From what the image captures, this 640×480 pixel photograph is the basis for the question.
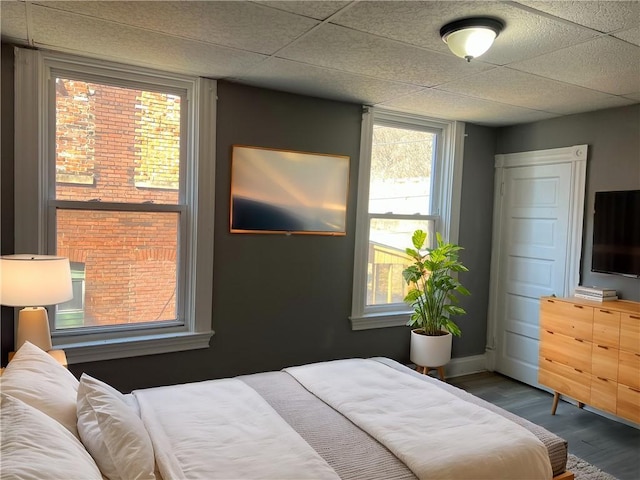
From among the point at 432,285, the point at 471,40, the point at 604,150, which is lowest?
the point at 432,285

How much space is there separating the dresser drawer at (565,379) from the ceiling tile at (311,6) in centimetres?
299

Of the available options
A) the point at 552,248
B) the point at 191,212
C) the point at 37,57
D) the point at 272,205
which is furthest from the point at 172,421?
the point at 552,248

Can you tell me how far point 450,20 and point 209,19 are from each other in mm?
1100

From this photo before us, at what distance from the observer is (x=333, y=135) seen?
3836 millimetres

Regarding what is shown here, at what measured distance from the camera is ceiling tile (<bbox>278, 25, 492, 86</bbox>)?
247 centimetres

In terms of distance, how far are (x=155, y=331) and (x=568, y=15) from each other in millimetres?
2944

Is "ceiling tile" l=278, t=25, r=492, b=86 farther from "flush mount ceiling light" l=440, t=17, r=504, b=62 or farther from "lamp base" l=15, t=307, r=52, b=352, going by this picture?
"lamp base" l=15, t=307, r=52, b=352

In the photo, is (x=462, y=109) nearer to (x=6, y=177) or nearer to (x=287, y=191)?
(x=287, y=191)

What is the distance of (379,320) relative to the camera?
4.12 m

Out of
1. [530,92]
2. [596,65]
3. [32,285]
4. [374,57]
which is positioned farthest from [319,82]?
[32,285]

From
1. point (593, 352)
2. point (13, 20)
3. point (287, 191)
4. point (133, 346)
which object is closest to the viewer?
point (13, 20)

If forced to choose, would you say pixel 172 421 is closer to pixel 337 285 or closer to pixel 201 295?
pixel 201 295

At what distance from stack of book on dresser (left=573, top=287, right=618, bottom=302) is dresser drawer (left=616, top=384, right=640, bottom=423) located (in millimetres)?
641

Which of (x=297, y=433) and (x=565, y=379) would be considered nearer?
(x=297, y=433)
